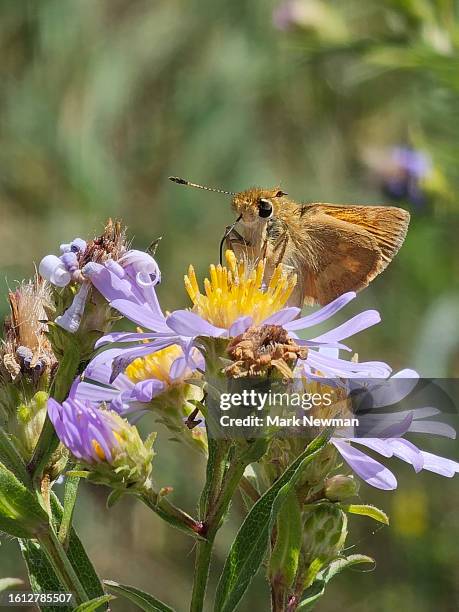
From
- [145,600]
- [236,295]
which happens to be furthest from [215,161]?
[145,600]

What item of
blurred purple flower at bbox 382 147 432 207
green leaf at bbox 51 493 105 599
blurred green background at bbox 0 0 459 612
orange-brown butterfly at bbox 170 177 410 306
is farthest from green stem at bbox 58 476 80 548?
blurred purple flower at bbox 382 147 432 207

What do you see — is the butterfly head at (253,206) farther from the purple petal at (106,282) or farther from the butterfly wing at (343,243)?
the purple petal at (106,282)

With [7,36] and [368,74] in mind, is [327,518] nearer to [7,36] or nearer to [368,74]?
[368,74]

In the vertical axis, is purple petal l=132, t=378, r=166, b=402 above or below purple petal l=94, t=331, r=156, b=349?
below

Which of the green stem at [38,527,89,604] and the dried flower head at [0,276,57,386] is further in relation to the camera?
the dried flower head at [0,276,57,386]

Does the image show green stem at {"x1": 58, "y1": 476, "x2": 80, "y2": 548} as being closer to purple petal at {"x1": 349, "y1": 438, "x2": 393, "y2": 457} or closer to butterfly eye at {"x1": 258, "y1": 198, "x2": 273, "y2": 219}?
purple petal at {"x1": 349, "y1": 438, "x2": 393, "y2": 457}

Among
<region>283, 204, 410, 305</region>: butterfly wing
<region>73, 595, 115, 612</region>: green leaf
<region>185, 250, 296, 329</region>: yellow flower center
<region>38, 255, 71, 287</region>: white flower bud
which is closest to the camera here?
<region>73, 595, 115, 612</region>: green leaf

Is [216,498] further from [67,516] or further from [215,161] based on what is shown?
[215,161]
